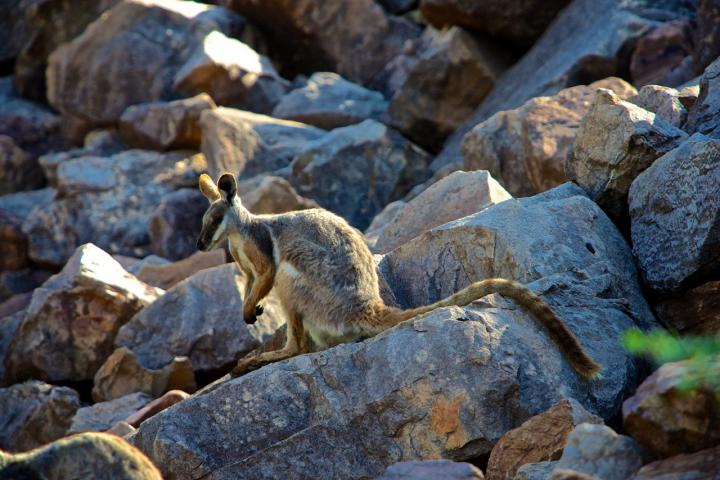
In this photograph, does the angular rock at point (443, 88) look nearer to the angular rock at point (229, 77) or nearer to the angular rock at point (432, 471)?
the angular rock at point (229, 77)

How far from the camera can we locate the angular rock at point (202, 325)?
429 inches

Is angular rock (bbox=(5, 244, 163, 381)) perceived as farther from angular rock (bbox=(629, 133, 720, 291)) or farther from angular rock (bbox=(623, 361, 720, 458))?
angular rock (bbox=(623, 361, 720, 458))

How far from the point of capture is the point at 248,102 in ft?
56.5

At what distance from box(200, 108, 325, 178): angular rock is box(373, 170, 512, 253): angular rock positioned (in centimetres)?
568

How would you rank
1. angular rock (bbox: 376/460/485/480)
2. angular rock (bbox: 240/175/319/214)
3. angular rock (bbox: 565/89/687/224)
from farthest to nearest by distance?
angular rock (bbox: 240/175/319/214)
angular rock (bbox: 565/89/687/224)
angular rock (bbox: 376/460/485/480)

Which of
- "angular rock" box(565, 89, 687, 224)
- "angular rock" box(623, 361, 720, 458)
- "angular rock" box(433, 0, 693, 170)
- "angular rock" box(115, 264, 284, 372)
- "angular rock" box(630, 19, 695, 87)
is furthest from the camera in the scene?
"angular rock" box(433, 0, 693, 170)

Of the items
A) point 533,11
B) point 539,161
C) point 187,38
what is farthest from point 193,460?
point 187,38

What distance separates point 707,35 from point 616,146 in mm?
3943

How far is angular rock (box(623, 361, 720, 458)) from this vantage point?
527 cm

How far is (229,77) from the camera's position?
17.0m

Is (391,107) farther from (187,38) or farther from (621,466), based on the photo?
(621,466)

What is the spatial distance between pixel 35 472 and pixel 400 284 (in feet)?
12.7

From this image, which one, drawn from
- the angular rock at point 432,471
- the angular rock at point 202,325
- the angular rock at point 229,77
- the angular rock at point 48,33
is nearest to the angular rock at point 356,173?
the angular rock at point 229,77

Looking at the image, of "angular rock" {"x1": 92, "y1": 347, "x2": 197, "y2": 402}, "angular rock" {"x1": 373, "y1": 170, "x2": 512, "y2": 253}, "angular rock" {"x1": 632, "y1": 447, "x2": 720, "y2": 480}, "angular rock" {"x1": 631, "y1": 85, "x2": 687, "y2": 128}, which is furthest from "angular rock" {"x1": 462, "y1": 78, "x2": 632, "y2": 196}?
"angular rock" {"x1": 632, "y1": 447, "x2": 720, "y2": 480}
